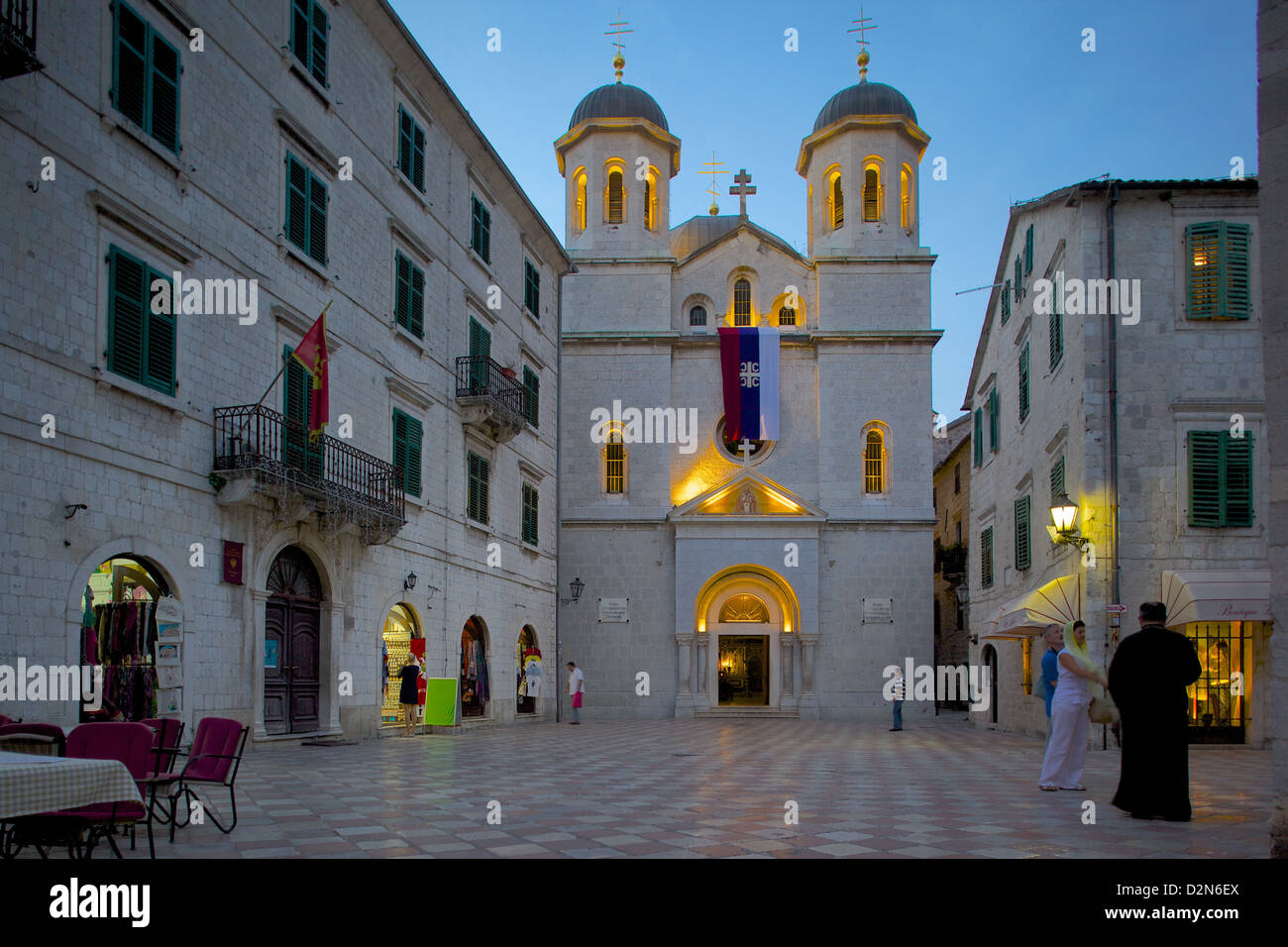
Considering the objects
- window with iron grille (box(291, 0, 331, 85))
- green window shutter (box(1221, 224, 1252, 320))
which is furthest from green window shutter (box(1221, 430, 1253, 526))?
window with iron grille (box(291, 0, 331, 85))

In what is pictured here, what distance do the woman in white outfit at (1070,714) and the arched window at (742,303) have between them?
25857 mm

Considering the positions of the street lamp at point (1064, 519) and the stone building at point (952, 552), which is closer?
the street lamp at point (1064, 519)

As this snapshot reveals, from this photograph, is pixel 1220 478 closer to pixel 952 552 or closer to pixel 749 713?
pixel 749 713

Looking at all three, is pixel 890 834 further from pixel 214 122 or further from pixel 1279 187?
pixel 214 122

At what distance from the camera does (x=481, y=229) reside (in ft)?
88.6

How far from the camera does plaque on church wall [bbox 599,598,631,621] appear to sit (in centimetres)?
3441

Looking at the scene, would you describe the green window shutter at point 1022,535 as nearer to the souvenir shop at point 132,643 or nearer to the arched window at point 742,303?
the arched window at point 742,303

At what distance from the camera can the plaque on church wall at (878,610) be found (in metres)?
34.2

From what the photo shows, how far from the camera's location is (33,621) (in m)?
12.1

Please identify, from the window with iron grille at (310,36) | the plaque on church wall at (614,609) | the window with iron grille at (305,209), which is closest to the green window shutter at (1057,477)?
the window with iron grille at (305,209)

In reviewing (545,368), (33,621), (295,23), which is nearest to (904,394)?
(545,368)

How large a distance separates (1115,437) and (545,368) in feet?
53.4

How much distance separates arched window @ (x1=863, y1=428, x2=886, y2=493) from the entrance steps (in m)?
7.04

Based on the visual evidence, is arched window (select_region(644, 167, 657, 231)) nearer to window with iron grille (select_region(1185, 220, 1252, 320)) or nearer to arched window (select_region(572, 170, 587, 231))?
arched window (select_region(572, 170, 587, 231))
